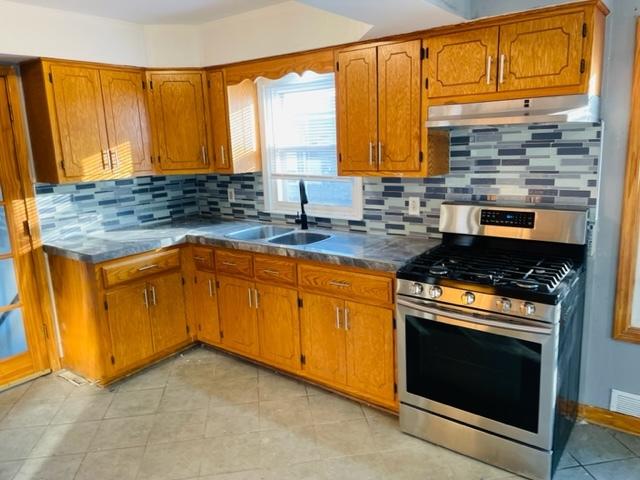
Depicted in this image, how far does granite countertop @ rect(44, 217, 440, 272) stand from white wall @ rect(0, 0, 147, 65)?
1.17 meters

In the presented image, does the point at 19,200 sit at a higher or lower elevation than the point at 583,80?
lower

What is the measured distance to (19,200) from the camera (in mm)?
3117

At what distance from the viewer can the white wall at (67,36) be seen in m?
2.69

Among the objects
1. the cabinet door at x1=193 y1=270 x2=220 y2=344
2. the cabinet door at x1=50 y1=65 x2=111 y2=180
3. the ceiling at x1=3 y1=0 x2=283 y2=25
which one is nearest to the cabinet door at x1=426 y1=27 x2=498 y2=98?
the ceiling at x1=3 y1=0 x2=283 y2=25

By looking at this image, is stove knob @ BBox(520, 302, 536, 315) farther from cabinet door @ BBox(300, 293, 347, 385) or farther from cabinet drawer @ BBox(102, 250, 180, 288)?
cabinet drawer @ BBox(102, 250, 180, 288)

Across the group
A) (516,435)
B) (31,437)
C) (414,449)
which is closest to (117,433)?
(31,437)

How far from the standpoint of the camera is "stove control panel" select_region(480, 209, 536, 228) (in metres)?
2.43

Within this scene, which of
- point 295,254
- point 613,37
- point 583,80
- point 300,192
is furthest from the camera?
point 300,192

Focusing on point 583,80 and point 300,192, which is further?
point 300,192

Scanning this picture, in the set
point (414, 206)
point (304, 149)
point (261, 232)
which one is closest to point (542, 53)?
point (414, 206)

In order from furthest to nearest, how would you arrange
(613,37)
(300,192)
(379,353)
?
(300,192) → (379,353) → (613,37)

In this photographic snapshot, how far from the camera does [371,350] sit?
2586mm

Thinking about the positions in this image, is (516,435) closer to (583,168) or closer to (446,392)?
(446,392)

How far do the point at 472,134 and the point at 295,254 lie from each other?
1200 millimetres
